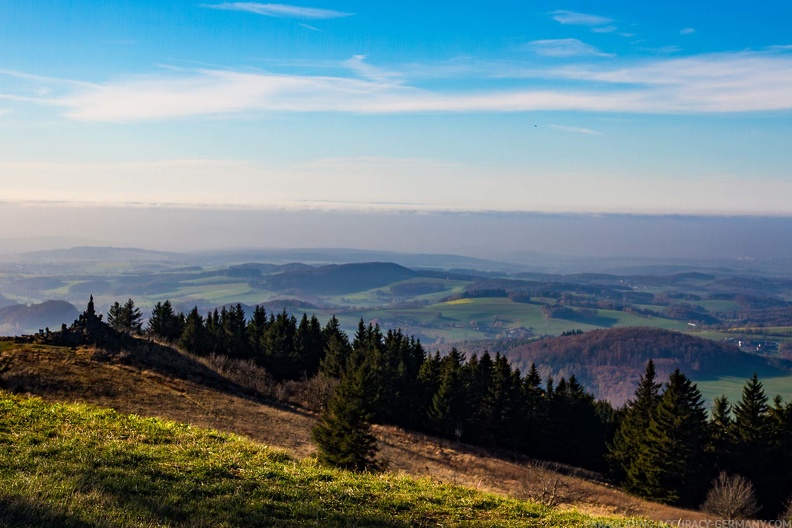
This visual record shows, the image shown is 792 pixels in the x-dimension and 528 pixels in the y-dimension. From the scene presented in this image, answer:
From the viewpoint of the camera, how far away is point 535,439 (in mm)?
62750

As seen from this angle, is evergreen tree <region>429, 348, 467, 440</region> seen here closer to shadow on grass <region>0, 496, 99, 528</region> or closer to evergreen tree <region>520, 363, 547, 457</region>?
evergreen tree <region>520, 363, 547, 457</region>

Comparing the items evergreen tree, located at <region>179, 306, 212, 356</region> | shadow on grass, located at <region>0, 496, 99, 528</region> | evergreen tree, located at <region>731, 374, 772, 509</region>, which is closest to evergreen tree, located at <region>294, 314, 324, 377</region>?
evergreen tree, located at <region>179, 306, 212, 356</region>

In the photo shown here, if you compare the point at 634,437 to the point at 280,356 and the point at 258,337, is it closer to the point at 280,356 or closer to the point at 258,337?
the point at 280,356

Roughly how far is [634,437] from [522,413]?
13.5 metres

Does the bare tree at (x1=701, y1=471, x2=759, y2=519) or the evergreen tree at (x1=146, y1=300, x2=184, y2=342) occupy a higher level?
the evergreen tree at (x1=146, y1=300, x2=184, y2=342)

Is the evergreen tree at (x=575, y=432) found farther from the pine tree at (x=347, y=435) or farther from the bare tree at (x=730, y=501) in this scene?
the pine tree at (x=347, y=435)

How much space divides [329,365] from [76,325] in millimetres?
29036

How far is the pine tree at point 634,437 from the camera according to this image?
48.9m

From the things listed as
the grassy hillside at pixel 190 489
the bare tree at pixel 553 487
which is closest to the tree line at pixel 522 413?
the grassy hillside at pixel 190 489

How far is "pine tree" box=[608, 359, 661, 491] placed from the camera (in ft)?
160

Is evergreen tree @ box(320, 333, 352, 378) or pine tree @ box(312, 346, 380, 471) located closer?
pine tree @ box(312, 346, 380, 471)

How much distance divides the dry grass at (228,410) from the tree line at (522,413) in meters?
4.75

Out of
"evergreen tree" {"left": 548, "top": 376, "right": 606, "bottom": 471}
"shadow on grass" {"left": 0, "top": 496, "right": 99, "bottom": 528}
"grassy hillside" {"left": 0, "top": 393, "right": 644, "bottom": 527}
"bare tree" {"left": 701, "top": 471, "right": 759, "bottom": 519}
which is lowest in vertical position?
"evergreen tree" {"left": 548, "top": 376, "right": 606, "bottom": 471}

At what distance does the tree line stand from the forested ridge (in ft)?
0.35
